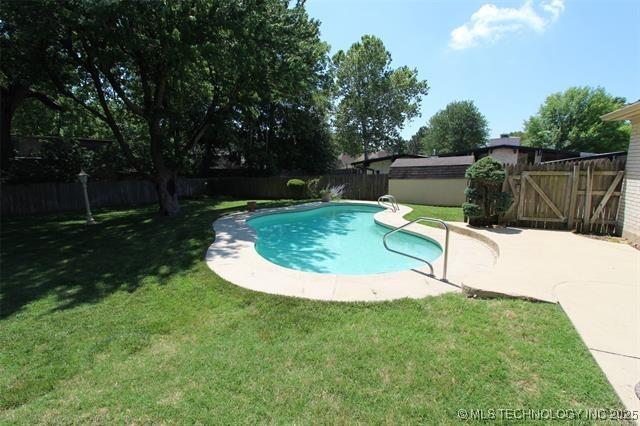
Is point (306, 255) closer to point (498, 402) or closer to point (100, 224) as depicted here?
point (498, 402)

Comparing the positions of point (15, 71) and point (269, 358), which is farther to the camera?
point (15, 71)

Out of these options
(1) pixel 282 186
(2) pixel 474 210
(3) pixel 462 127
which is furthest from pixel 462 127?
(2) pixel 474 210

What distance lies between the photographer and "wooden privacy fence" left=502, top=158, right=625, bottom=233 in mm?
7176

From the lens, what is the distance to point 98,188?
15.0 metres

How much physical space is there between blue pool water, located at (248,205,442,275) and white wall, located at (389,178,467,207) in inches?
144

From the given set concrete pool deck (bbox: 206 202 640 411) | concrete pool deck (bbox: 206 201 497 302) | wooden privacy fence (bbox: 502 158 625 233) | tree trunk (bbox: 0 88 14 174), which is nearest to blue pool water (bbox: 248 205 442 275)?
concrete pool deck (bbox: 206 201 497 302)

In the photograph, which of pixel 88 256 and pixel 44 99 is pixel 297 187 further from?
pixel 88 256

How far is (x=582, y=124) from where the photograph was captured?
89.4 ft

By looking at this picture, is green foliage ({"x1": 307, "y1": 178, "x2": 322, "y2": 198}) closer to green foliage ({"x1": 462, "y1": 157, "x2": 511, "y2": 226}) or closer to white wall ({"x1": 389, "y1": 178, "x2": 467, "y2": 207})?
white wall ({"x1": 389, "y1": 178, "x2": 467, "y2": 207})

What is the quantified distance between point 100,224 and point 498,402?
11707 mm

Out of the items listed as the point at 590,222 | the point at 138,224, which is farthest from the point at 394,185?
the point at 138,224

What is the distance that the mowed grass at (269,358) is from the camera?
6.87 ft

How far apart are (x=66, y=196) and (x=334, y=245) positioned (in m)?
14.2

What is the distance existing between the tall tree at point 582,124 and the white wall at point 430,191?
2353cm
